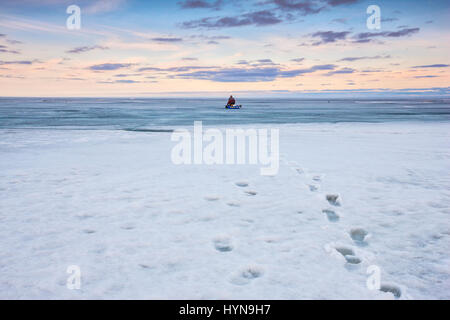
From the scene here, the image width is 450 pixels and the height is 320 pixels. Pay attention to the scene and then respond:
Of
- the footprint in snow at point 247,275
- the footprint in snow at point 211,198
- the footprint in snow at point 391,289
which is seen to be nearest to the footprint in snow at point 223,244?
the footprint in snow at point 247,275

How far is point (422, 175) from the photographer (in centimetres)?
754

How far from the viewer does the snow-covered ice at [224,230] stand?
3.26m

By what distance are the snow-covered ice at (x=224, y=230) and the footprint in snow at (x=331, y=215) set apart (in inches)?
0.6

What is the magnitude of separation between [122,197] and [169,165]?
287cm

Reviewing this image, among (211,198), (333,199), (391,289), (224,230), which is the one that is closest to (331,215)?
(333,199)

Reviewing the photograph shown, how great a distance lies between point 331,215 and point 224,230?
1858 millimetres

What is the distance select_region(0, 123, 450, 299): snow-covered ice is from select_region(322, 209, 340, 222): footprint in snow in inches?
0.6

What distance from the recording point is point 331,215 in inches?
203

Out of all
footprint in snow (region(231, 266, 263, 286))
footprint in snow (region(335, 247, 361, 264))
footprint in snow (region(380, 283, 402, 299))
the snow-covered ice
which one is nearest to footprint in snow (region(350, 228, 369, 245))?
the snow-covered ice

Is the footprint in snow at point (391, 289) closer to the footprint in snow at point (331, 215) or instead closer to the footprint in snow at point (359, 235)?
the footprint in snow at point (359, 235)

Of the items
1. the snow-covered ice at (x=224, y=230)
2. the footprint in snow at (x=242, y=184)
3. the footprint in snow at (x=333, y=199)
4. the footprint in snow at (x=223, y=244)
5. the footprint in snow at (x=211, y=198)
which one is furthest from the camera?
the footprint in snow at (x=242, y=184)

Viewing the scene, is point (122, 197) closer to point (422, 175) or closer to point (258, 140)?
point (422, 175)

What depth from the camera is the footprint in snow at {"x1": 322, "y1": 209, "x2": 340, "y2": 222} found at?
16.3 ft

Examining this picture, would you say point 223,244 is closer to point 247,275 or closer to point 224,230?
point 224,230
